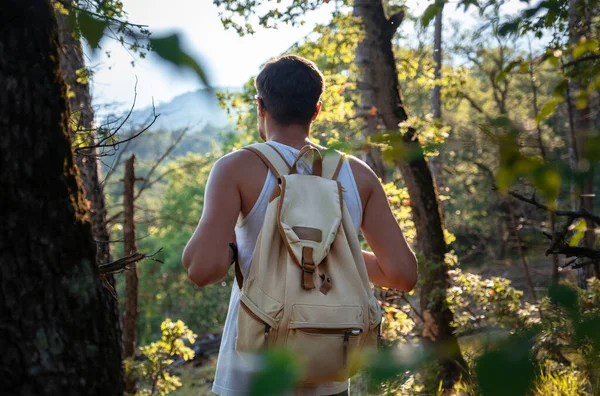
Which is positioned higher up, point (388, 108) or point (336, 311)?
Answer: point (388, 108)

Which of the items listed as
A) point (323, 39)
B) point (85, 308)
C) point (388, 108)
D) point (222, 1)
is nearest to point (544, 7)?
point (85, 308)

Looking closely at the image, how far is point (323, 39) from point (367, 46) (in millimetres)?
915

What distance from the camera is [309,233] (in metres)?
1.76

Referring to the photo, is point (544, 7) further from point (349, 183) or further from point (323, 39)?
point (323, 39)

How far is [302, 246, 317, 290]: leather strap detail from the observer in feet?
5.61

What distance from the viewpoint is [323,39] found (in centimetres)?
674

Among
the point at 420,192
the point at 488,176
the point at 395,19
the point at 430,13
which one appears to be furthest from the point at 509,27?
the point at 488,176

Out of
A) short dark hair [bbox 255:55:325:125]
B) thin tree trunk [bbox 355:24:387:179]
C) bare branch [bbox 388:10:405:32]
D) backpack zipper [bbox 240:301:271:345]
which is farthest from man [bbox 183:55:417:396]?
bare branch [bbox 388:10:405:32]

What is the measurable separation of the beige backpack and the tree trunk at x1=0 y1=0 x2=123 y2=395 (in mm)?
632

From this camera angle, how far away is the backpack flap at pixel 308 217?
1.72 m

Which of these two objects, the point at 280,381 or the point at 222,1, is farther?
the point at 222,1

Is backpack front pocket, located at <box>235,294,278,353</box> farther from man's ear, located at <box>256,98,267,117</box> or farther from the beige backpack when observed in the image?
man's ear, located at <box>256,98,267,117</box>

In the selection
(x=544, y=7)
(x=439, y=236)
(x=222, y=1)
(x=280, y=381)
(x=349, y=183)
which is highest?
(x=222, y=1)

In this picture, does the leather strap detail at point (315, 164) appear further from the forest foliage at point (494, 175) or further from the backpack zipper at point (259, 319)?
the backpack zipper at point (259, 319)
